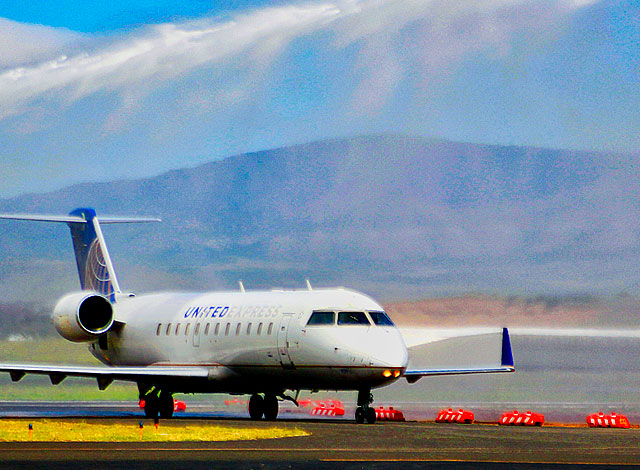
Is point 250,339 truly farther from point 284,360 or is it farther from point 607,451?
point 607,451

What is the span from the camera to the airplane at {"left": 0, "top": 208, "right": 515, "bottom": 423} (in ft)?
157

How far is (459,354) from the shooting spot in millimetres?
63219

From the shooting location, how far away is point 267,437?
3672cm

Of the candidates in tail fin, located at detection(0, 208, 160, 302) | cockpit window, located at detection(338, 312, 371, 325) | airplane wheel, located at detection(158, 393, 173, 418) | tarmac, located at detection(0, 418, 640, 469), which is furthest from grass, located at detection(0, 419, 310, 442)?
tail fin, located at detection(0, 208, 160, 302)

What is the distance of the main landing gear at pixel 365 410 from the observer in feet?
156

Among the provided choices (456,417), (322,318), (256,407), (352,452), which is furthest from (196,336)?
(352,452)

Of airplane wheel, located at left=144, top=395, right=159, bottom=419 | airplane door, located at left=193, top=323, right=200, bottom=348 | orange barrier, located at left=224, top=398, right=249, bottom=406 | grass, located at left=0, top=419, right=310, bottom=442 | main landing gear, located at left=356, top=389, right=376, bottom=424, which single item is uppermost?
orange barrier, located at left=224, top=398, right=249, bottom=406

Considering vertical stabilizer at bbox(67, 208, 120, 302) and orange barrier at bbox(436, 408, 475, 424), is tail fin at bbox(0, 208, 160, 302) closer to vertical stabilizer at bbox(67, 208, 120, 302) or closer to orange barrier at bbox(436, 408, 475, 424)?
vertical stabilizer at bbox(67, 208, 120, 302)

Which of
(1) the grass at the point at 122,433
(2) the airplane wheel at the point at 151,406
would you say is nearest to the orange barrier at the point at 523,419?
(1) the grass at the point at 122,433

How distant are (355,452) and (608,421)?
2180cm

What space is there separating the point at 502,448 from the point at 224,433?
8.34 metres

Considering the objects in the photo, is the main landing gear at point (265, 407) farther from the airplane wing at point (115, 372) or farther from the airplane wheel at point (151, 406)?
the airplane wheel at point (151, 406)

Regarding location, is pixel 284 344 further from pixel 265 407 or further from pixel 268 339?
pixel 265 407

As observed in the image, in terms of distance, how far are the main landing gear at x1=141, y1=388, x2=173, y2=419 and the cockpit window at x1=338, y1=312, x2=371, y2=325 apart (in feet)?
31.4
